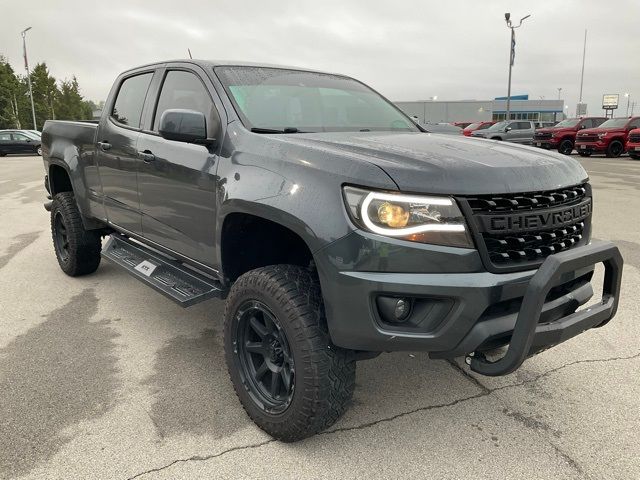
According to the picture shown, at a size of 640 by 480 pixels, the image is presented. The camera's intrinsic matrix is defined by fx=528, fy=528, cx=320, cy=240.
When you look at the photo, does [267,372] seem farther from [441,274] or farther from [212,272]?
[441,274]

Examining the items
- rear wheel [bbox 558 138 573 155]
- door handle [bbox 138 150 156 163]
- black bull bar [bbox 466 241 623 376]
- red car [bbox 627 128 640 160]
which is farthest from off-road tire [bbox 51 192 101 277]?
rear wheel [bbox 558 138 573 155]

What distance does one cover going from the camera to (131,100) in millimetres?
4121

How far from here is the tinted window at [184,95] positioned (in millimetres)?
3161

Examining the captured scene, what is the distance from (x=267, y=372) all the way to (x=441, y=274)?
1.10 meters

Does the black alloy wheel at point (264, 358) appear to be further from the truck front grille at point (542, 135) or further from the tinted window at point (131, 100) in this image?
the truck front grille at point (542, 135)

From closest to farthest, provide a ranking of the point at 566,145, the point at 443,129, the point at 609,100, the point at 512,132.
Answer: the point at 443,129, the point at 566,145, the point at 512,132, the point at 609,100

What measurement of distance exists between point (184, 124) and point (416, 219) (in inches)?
54.1

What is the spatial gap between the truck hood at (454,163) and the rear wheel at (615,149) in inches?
868

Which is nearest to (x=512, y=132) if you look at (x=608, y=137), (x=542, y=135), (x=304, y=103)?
(x=542, y=135)

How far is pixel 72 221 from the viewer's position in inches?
192

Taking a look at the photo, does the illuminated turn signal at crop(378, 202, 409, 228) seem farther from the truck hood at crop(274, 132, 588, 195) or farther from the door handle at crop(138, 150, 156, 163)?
the door handle at crop(138, 150, 156, 163)

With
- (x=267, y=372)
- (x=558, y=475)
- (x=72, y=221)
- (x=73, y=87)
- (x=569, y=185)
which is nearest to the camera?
(x=558, y=475)

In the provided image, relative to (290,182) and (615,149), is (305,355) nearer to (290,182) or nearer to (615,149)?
(290,182)

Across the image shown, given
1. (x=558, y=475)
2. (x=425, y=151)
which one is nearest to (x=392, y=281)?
(x=425, y=151)
